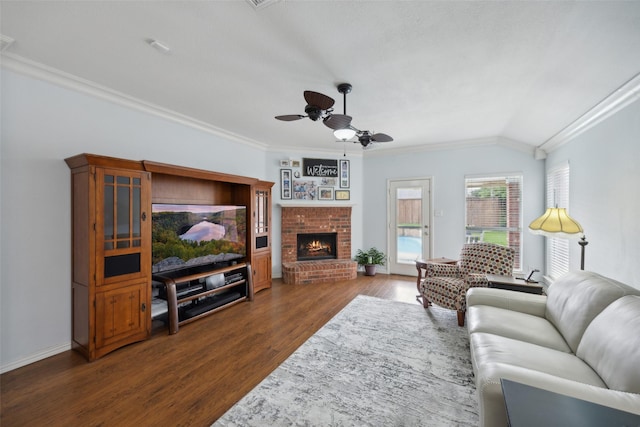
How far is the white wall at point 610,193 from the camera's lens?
87.6 inches

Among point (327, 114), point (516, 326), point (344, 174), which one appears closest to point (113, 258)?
point (327, 114)

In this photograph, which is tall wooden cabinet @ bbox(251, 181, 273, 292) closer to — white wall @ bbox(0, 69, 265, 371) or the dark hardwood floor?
the dark hardwood floor

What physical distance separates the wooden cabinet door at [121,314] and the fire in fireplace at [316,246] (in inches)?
119

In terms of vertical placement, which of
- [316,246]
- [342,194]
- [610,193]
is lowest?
[316,246]

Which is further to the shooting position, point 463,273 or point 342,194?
point 342,194

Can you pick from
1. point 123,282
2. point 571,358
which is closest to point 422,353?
point 571,358

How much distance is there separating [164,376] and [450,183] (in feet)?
16.6

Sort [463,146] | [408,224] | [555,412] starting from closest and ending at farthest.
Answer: [555,412], [463,146], [408,224]

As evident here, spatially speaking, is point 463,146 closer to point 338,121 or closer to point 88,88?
point 338,121

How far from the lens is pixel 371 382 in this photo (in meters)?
2.07

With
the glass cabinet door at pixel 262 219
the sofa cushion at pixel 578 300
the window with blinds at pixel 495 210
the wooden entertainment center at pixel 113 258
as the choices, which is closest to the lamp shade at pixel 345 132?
the wooden entertainment center at pixel 113 258

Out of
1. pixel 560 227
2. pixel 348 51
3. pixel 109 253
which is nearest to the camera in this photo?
pixel 348 51

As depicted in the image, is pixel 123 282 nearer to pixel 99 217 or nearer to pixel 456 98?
pixel 99 217

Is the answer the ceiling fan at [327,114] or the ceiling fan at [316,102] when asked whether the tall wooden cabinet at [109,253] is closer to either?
the ceiling fan at [327,114]
